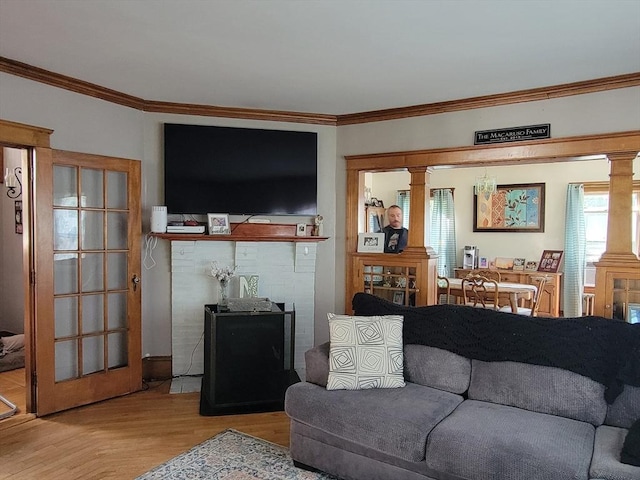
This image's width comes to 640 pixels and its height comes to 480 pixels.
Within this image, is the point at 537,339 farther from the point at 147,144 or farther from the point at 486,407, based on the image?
the point at 147,144

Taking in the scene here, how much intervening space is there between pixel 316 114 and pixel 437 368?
257 centimetres

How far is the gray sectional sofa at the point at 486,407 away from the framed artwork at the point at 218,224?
5.17ft

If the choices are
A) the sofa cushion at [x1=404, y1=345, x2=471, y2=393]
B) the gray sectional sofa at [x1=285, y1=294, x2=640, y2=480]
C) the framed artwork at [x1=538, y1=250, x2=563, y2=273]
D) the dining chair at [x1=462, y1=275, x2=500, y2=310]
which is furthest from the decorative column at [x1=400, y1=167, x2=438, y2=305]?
the framed artwork at [x1=538, y1=250, x2=563, y2=273]

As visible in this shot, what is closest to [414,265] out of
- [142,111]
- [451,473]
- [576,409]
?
[576,409]

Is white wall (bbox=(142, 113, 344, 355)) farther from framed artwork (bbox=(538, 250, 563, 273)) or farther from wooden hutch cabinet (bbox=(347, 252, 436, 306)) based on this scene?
framed artwork (bbox=(538, 250, 563, 273))

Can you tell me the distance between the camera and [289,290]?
4418mm

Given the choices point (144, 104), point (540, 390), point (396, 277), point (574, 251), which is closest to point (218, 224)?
point (144, 104)

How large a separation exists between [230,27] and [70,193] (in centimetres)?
196

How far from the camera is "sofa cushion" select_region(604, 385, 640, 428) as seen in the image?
94.0 inches

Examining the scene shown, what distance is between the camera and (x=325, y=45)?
2.80m

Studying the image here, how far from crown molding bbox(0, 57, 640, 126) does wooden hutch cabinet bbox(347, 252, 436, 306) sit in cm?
126

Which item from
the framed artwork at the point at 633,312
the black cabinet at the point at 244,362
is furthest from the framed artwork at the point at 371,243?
the framed artwork at the point at 633,312

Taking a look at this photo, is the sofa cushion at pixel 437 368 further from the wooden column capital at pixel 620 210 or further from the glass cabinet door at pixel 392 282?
the wooden column capital at pixel 620 210

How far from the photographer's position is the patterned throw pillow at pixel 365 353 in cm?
283
